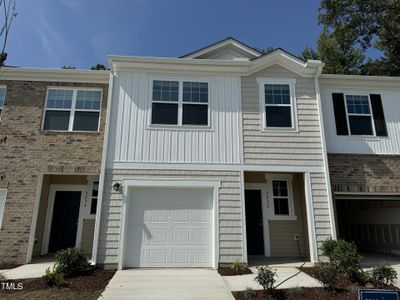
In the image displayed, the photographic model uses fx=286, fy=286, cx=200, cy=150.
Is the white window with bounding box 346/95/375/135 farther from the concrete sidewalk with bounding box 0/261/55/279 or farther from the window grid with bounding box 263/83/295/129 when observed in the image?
the concrete sidewalk with bounding box 0/261/55/279

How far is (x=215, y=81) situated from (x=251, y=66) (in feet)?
4.17

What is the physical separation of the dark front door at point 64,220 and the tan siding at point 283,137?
6.37 metres

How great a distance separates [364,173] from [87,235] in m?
9.51

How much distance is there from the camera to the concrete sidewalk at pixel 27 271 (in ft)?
22.4

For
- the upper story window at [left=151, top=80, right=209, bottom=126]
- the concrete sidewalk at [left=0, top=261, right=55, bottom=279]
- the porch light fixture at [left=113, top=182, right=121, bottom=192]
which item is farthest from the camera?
the upper story window at [left=151, top=80, right=209, bottom=126]

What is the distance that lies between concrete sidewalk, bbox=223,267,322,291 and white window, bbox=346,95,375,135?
209 inches

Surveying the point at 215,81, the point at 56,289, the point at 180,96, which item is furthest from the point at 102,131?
the point at 56,289

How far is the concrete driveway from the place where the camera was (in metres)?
5.56

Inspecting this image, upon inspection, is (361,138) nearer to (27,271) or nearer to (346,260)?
(346,260)

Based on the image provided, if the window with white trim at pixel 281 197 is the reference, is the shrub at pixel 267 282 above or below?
below

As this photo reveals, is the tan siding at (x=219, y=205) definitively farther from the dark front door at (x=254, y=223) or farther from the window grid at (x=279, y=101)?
the window grid at (x=279, y=101)

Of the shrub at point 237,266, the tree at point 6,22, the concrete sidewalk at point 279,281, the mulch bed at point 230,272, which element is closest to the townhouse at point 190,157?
the shrub at point 237,266

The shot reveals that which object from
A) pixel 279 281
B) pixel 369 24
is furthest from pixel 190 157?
pixel 369 24

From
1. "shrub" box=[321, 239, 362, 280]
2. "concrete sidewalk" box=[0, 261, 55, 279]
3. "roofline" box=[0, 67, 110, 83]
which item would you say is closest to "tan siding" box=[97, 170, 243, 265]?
"concrete sidewalk" box=[0, 261, 55, 279]
